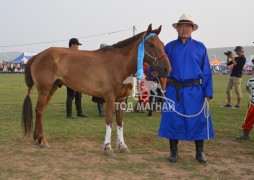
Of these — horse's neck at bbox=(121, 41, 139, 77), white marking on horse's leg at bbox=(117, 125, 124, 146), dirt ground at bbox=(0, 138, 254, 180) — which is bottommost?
dirt ground at bbox=(0, 138, 254, 180)

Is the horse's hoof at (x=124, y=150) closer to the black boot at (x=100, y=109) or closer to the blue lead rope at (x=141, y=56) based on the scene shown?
the blue lead rope at (x=141, y=56)

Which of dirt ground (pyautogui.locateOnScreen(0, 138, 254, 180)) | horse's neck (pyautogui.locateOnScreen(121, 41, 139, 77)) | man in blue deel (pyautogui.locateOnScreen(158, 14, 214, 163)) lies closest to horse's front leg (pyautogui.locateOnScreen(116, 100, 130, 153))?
dirt ground (pyautogui.locateOnScreen(0, 138, 254, 180))

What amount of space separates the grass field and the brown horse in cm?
42

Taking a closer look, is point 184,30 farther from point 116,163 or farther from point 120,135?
point 116,163

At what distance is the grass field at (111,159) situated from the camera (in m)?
4.34

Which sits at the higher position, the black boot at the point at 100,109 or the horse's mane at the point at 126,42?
the horse's mane at the point at 126,42

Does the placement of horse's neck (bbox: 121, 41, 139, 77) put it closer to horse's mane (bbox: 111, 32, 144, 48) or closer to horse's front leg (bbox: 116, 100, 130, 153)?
horse's mane (bbox: 111, 32, 144, 48)

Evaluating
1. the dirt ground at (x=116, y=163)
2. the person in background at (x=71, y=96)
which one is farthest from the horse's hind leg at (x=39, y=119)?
the person in background at (x=71, y=96)

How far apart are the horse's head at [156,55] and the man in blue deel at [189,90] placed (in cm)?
18

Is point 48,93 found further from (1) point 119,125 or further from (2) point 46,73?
(1) point 119,125

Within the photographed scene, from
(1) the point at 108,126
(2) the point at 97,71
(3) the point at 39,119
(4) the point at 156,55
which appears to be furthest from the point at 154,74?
(3) the point at 39,119

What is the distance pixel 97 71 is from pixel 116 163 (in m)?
1.66

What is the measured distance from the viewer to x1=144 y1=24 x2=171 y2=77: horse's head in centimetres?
479

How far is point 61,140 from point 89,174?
2201mm
